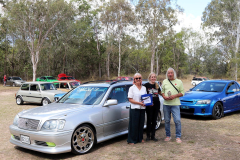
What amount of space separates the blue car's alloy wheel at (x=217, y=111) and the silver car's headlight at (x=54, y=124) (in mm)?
6378

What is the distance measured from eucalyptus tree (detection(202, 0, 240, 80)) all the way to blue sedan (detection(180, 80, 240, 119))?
98.5 ft

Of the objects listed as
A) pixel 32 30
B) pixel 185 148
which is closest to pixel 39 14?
pixel 32 30

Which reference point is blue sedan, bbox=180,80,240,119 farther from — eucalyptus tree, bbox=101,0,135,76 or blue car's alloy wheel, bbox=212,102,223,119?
eucalyptus tree, bbox=101,0,135,76

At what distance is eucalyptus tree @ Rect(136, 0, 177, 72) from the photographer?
127 feet

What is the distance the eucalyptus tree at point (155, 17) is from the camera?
3862 centimetres

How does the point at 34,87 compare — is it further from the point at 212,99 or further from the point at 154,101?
the point at 212,99

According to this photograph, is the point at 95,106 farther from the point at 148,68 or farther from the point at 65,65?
the point at 148,68

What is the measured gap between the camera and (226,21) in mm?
38750

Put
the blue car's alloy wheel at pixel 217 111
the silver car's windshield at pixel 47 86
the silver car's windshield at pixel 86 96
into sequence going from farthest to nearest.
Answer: the silver car's windshield at pixel 47 86 < the blue car's alloy wheel at pixel 217 111 < the silver car's windshield at pixel 86 96

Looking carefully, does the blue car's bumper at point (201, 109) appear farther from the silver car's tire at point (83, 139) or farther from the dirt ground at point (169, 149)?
the silver car's tire at point (83, 139)

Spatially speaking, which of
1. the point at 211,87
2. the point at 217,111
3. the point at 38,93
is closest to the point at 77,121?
the point at 217,111

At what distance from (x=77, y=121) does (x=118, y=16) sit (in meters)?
40.1

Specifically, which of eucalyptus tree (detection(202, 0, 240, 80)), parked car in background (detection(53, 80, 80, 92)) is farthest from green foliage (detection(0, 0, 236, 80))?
parked car in background (detection(53, 80, 80, 92))

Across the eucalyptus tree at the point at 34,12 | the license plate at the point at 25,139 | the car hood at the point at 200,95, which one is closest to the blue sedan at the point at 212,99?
the car hood at the point at 200,95
